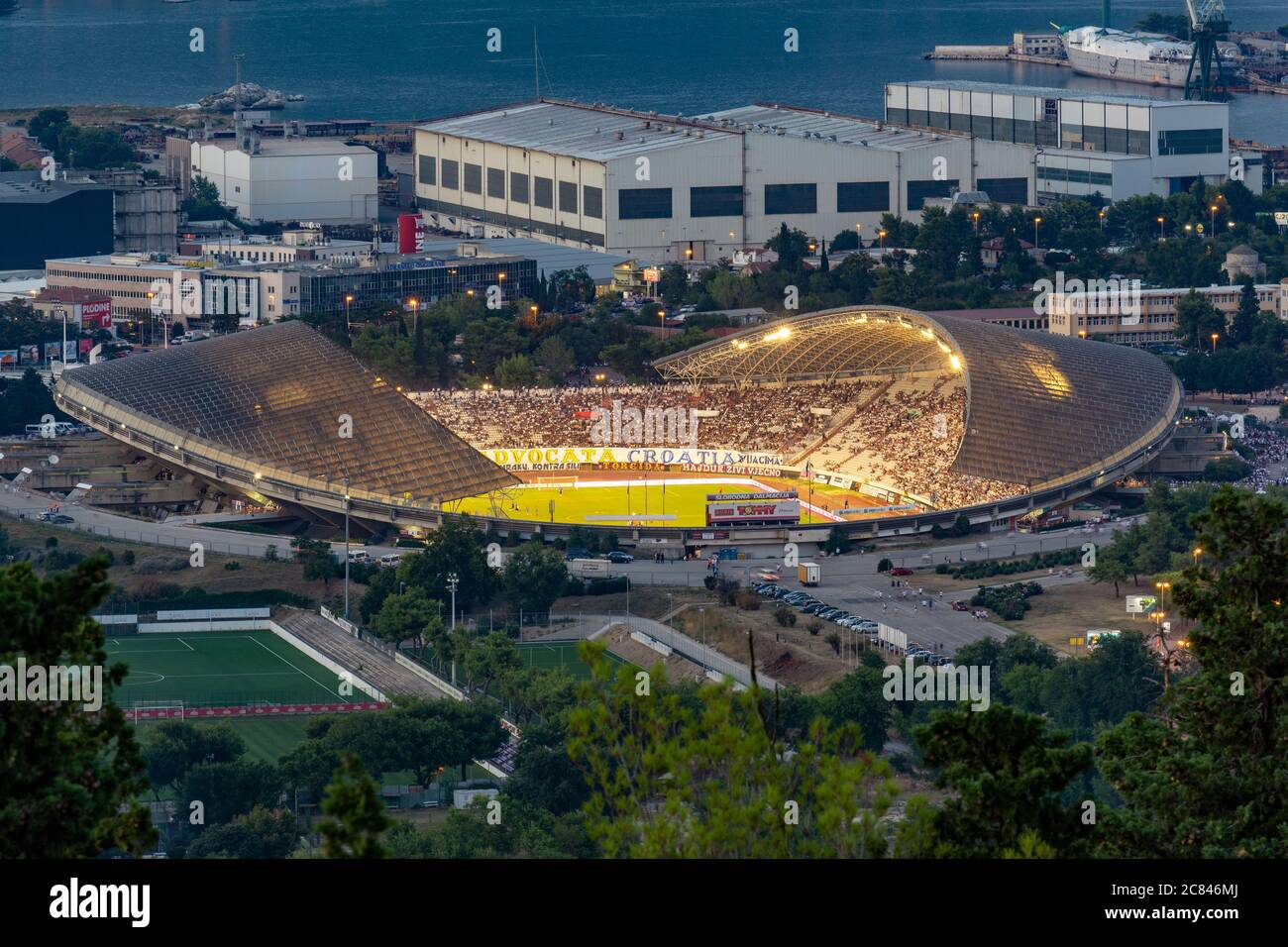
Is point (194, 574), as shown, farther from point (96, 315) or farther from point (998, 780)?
point (998, 780)

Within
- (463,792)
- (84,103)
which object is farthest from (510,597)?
(84,103)

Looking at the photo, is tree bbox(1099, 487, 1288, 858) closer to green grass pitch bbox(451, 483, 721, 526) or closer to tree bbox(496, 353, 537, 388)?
green grass pitch bbox(451, 483, 721, 526)

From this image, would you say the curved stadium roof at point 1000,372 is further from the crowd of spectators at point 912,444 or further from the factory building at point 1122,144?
the factory building at point 1122,144

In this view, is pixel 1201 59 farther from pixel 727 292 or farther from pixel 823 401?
pixel 823 401

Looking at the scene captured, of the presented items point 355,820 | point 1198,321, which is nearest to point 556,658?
point 355,820

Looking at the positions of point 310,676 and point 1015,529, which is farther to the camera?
point 1015,529

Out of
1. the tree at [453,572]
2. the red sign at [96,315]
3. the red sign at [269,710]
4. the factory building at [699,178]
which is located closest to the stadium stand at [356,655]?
the red sign at [269,710]

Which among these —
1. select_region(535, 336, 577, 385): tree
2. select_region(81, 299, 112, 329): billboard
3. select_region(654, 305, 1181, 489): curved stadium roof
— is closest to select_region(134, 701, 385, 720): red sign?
select_region(654, 305, 1181, 489): curved stadium roof
